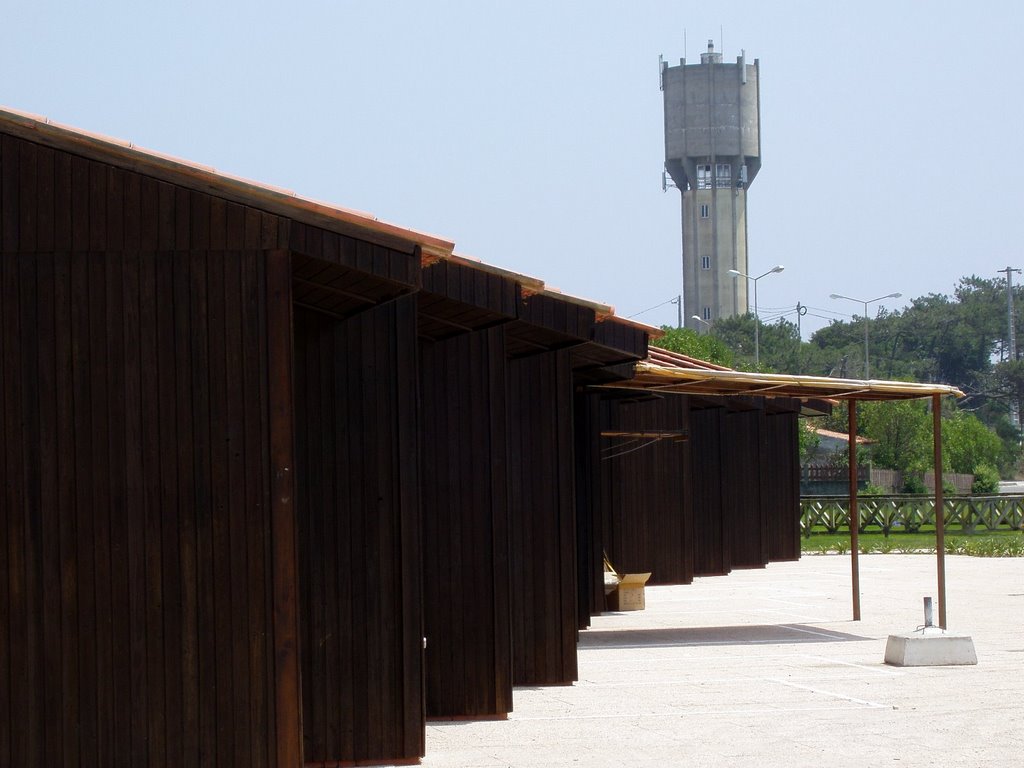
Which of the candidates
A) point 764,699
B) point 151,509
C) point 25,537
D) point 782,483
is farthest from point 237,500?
point 782,483

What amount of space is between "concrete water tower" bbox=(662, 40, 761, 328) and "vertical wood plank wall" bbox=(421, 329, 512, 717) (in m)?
90.1

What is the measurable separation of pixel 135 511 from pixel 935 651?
8.21 metres

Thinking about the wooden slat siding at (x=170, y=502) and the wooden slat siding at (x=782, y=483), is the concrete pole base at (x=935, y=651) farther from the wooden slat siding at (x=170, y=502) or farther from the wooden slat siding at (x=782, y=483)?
the wooden slat siding at (x=782, y=483)

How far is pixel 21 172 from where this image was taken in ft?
23.5

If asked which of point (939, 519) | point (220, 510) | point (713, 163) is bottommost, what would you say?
point (939, 519)

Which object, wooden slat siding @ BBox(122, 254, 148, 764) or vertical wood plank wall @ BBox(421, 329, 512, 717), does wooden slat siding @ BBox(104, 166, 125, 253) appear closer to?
wooden slat siding @ BBox(122, 254, 148, 764)

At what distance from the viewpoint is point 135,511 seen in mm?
7031

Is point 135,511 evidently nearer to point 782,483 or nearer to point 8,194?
point 8,194

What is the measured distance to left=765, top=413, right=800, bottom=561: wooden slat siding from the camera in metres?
27.1

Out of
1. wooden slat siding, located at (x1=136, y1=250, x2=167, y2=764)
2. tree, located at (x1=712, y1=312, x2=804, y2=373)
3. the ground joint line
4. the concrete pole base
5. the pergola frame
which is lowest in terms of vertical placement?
the ground joint line

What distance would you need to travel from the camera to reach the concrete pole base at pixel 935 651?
41.6ft

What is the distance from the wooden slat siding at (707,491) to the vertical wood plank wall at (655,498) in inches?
103

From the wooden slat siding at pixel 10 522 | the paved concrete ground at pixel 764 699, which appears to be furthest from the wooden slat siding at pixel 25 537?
the paved concrete ground at pixel 764 699

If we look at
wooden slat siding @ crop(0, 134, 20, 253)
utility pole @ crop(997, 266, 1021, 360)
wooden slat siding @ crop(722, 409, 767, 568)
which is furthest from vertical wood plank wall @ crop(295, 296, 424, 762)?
utility pole @ crop(997, 266, 1021, 360)
